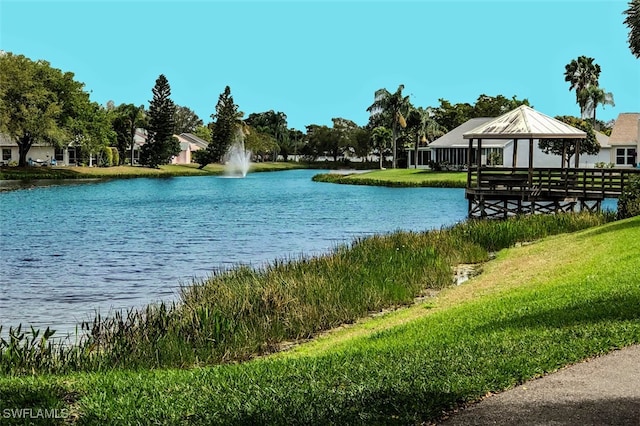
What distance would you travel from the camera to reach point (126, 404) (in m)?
8.69

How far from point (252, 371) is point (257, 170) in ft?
465

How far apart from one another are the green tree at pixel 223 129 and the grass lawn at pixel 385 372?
126002 mm

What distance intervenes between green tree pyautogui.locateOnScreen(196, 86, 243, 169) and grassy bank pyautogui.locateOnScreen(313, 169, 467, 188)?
128 ft

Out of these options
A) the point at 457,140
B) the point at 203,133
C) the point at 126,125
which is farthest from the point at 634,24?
the point at 203,133

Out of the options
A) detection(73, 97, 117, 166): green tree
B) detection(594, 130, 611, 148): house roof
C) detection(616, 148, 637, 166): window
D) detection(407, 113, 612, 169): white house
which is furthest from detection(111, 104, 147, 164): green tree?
detection(616, 148, 637, 166): window

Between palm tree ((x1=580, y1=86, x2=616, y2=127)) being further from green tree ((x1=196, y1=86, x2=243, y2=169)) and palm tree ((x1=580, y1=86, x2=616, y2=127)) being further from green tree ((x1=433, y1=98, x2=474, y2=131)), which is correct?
green tree ((x1=196, y1=86, x2=243, y2=169))

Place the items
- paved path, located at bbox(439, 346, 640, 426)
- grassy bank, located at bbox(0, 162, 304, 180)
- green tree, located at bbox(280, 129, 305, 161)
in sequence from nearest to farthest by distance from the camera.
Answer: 1. paved path, located at bbox(439, 346, 640, 426)
2. grassy bank, located at bbox(0, 162, 304, 180)
3. green tree, located at bbox(280, 129, 305, 161)

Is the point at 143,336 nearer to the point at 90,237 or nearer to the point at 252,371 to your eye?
the point at 252,371

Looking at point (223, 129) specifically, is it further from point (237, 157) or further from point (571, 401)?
point (571, 401)

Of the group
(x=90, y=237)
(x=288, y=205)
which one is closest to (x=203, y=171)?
(x=288, y=205)

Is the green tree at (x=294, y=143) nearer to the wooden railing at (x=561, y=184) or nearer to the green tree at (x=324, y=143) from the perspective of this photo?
the green tree at (x=324, y=143)

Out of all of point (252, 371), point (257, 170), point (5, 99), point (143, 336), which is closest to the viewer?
point (252, 371)

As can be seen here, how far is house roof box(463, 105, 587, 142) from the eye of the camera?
1602 inches

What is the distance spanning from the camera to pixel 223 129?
5502 inches
